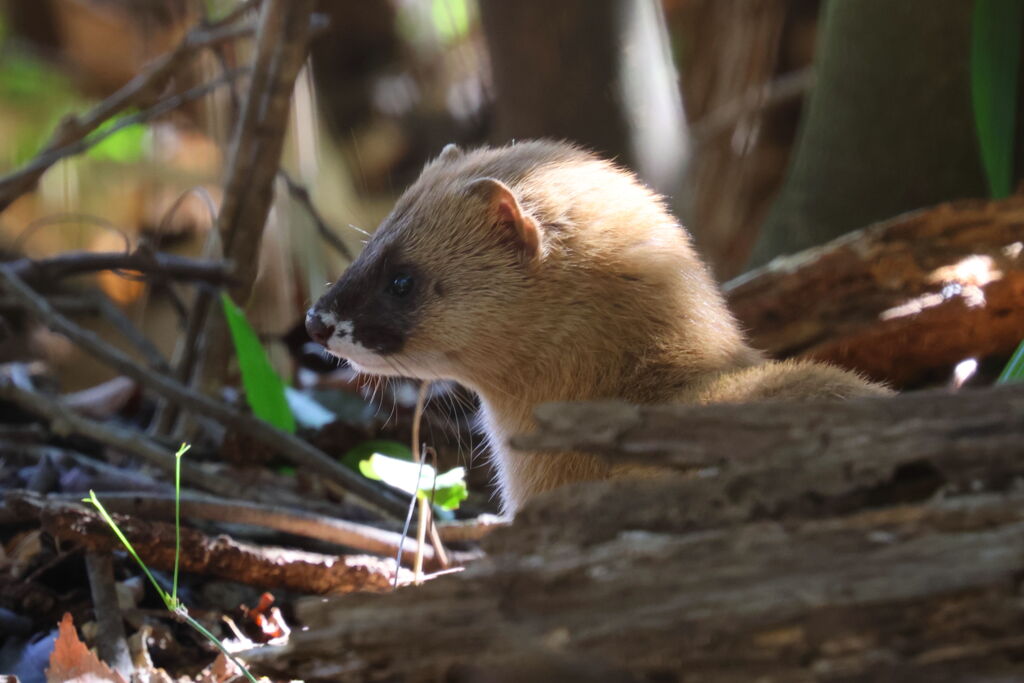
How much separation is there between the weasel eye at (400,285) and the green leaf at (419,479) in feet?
1.63

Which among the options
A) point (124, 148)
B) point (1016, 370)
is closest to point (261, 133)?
point (1016, 370)

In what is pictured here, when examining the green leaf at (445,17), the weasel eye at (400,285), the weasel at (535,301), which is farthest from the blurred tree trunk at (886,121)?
the green leaf at (445,17)

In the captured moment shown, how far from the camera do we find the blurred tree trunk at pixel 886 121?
3830 millimetres

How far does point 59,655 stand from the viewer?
2152mm

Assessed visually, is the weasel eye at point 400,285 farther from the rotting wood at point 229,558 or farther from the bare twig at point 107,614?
the bare twig at point 107,614

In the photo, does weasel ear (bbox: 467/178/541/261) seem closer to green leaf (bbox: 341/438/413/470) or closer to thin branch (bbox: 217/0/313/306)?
green leaf (bbox: 341/438/413/470)

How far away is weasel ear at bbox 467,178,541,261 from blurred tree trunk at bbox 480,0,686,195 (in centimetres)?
158

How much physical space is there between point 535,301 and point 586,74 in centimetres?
187

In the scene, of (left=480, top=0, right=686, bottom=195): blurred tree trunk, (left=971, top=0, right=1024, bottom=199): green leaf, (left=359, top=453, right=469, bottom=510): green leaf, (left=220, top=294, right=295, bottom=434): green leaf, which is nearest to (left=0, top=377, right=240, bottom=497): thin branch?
(left=220, top=294, right=295, bottom=434): green leaf

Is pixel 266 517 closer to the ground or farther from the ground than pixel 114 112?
closer to the ground

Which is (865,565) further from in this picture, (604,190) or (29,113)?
(29,113)

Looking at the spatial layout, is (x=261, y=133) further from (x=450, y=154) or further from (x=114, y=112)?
(x=450, y=154)

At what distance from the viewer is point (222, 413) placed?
127 inches

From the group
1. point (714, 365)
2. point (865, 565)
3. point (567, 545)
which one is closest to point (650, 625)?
point (567, 545)
